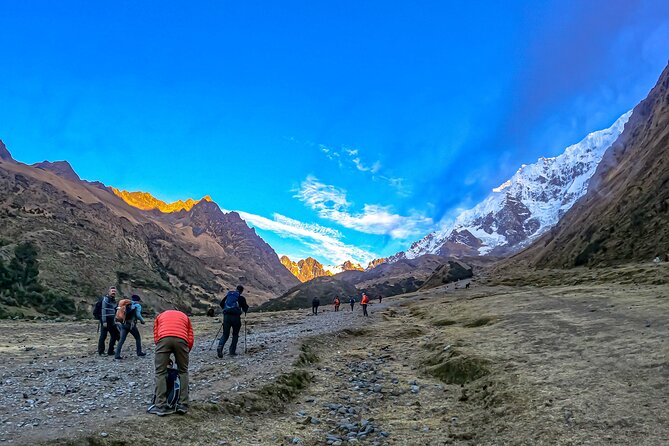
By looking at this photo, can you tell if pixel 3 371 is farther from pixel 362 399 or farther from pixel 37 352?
pixel 362 399

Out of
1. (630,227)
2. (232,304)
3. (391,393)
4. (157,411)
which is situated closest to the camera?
(157,411)

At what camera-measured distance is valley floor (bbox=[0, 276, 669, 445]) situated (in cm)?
963

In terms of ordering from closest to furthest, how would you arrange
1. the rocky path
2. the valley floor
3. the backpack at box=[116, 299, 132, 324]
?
the valley floor < the rocky path < the backpack at box=[116, 299, 132, 324]

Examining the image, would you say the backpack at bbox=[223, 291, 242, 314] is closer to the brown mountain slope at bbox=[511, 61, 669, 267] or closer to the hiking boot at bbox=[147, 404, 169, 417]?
the hiking boot at bbox=[147, 404, 169, 417]

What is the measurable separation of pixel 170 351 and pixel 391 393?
314 inches

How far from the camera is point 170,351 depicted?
447 inches

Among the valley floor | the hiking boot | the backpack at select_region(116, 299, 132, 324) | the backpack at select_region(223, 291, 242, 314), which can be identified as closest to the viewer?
the valley floor

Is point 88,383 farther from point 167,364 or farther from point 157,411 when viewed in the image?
point 157,411

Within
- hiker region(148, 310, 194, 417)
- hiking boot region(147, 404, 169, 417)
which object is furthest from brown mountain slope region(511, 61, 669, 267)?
hiking boot region(147, 404, 169, 417)

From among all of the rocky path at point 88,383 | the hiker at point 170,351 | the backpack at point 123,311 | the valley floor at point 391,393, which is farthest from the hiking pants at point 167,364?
the backpack at point 123,311

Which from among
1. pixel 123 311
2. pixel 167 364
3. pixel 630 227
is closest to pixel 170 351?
pixel 167 364

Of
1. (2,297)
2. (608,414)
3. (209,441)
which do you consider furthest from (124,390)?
(2,297)

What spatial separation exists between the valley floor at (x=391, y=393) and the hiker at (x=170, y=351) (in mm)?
426

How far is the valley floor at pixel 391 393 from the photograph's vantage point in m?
9.63
